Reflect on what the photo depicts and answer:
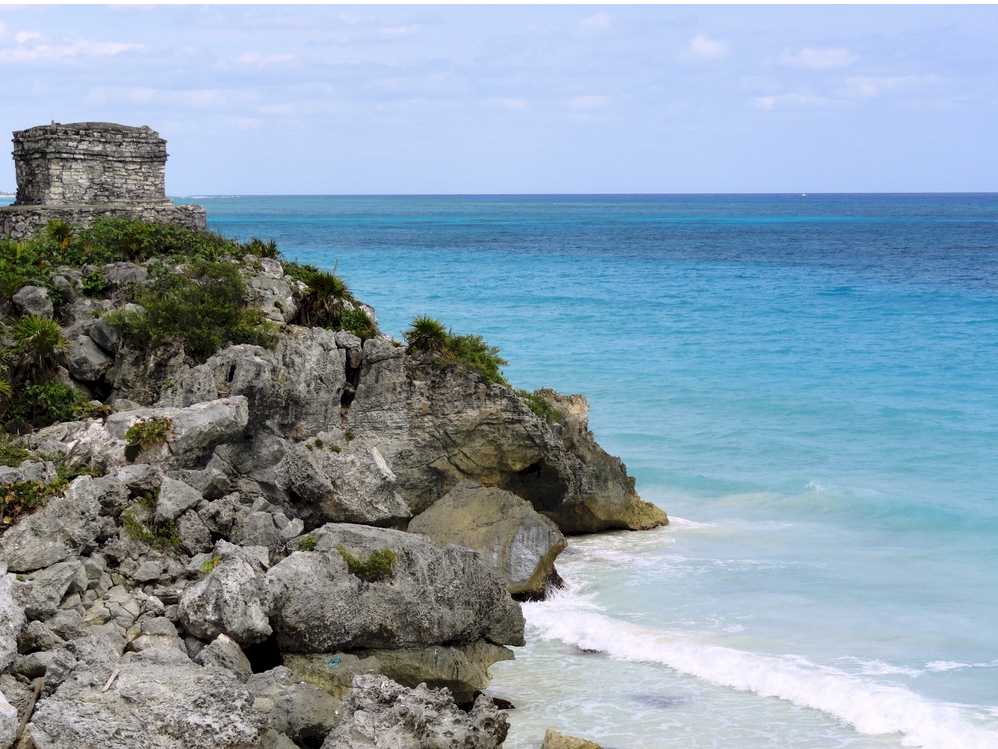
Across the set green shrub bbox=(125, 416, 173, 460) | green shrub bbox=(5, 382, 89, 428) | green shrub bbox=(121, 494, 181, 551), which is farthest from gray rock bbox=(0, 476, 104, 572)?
green shrub bbox=(5, 382, 89, 428)

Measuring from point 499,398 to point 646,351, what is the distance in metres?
22.5

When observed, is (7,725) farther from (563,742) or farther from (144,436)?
(144,436)

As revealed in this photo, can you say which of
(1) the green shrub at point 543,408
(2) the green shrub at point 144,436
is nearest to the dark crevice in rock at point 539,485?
(1) the green shrub at point 543,408

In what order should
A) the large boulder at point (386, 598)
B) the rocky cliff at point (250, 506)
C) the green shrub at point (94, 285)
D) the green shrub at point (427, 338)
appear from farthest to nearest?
the green shrub at point (94, 285), the green shrub at point (427, 338), the large boulder at point (386, 598), the rocky cliff at point (250, 506)

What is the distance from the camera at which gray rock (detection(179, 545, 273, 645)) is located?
1229 cm

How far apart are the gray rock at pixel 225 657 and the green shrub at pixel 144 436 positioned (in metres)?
4.41

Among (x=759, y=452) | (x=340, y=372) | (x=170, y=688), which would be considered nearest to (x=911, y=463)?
(x=759, y=452)

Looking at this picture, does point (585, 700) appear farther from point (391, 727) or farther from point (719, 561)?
point (719, 561)

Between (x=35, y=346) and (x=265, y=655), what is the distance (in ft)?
26.8

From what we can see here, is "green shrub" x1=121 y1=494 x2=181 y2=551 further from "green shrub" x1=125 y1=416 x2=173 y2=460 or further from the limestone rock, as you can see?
the limestone rock

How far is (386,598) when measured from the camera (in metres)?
13.3

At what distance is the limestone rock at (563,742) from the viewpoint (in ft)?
38.2

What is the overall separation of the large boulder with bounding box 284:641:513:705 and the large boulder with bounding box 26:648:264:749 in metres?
1.73

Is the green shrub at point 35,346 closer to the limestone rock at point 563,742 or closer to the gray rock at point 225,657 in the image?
the gray rock at point 225,657
